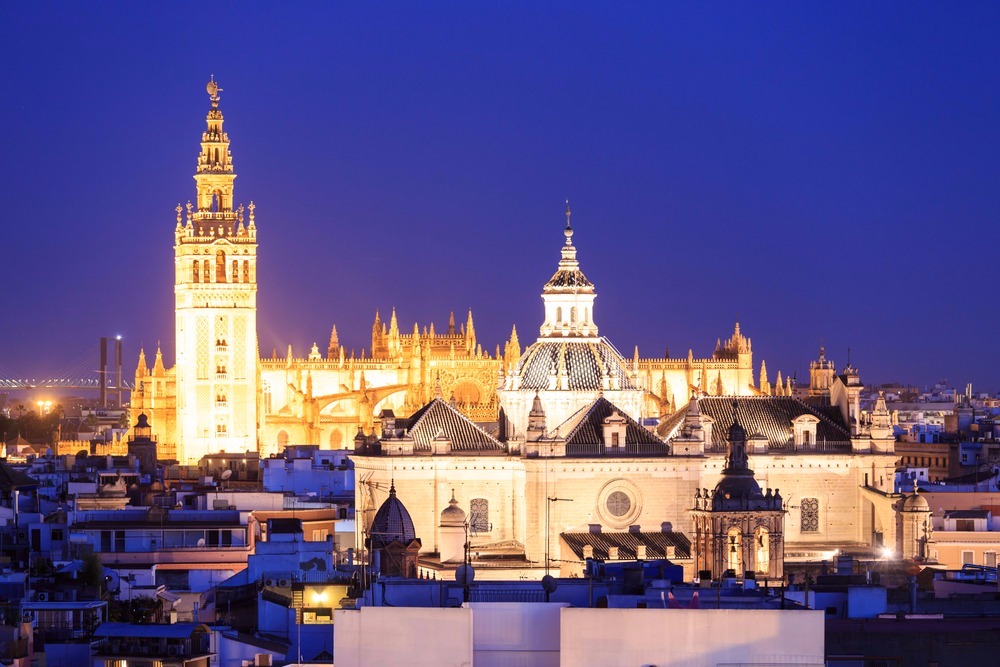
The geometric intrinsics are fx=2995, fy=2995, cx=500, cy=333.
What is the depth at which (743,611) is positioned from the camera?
1516 inches

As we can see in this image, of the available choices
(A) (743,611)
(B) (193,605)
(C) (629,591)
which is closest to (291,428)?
(B) (193,605)

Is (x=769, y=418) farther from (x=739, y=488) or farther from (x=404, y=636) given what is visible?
(x=404, y=636)

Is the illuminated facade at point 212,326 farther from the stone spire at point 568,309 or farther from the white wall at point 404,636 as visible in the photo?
the white wall at point 404,636

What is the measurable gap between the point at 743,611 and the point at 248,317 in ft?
352

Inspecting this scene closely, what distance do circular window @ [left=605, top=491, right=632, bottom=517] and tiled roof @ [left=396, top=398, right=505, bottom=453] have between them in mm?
3445

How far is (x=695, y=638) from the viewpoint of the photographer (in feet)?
125

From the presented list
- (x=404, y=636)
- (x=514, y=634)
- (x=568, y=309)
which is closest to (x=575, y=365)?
(x=568, y=309)

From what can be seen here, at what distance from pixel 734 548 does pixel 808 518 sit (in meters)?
8.69

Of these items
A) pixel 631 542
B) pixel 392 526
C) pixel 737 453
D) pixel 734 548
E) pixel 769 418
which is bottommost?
pixel 734 548

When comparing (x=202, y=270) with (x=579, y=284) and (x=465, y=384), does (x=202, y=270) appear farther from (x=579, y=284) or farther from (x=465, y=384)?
(x=579, y=284)

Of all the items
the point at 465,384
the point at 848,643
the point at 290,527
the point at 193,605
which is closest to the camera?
the point at 848,643

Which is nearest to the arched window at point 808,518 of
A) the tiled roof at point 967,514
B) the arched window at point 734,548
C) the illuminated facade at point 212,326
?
the tiled roof at point 967,514

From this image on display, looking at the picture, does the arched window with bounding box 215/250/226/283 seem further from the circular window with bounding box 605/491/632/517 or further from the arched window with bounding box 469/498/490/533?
the circular window with bounding box 605/491/632/517

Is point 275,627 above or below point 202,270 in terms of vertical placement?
below
